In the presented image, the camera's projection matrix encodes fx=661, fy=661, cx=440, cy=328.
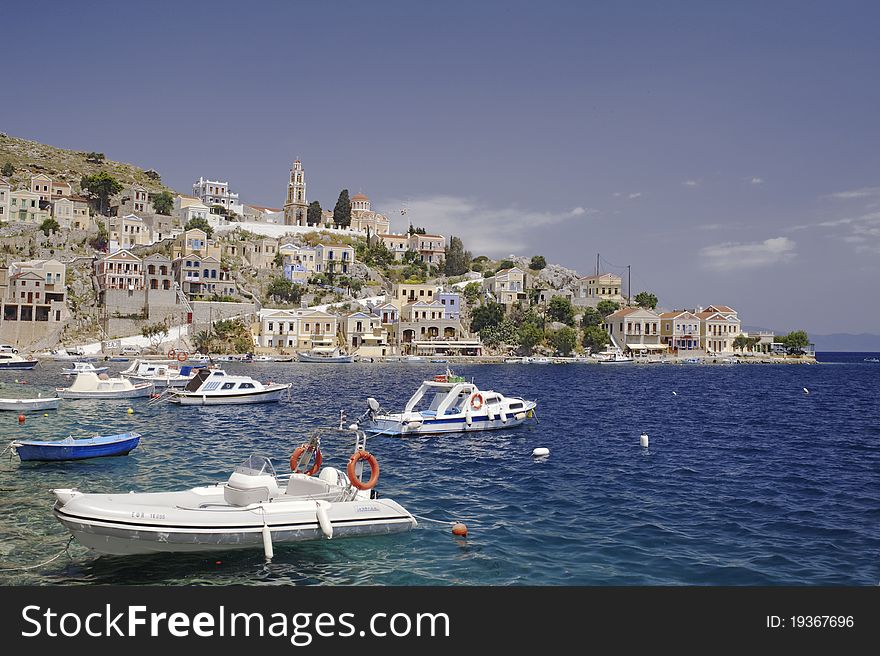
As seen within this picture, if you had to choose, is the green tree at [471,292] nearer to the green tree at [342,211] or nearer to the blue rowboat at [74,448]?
the green tree at [342,211]

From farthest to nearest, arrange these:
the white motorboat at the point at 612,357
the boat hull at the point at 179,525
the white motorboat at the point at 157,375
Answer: the white motorboat at the point at 612,357 < the white motorboat at the point at 157,375 < the boat hull at the point at 179,525

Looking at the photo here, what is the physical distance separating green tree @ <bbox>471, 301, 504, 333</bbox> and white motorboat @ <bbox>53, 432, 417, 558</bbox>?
104 metres

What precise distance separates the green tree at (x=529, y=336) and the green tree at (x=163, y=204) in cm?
7055

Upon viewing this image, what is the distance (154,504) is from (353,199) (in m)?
148

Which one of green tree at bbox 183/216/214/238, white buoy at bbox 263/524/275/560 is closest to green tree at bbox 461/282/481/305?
green tree at bbox 183/216/214/238

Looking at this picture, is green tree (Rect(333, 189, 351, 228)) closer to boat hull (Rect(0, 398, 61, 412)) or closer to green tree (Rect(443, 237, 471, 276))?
green tree (Rect(443, 237, 471, 276))

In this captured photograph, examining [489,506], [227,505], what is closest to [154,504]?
[227,505]

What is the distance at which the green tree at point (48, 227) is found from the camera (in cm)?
10688

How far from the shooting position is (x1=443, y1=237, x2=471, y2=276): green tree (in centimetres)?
14312

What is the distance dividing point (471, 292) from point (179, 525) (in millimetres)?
116365

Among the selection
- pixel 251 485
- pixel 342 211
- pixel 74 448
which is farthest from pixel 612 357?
pixel 251 485

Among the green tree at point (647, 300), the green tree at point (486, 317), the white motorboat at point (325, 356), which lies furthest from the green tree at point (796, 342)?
the white motorboat at point (325, 356)

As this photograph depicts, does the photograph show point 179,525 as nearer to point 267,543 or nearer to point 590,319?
point 267,543

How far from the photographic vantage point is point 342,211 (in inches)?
5758
